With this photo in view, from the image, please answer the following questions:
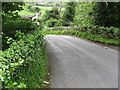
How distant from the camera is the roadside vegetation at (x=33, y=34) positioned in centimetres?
448

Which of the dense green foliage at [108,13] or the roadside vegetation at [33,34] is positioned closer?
the roadside vegetation at [33,34]

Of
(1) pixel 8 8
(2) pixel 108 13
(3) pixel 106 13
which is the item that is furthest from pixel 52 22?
(1) pixel 8 8

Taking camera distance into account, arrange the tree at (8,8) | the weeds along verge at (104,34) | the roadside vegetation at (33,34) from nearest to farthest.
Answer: the roadside vegetation at (33,34)
the tree at (8,8)
the weeds along verge at (104,34)

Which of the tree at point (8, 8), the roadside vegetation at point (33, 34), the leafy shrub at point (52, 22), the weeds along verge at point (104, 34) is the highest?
the tree at point (8, 8)

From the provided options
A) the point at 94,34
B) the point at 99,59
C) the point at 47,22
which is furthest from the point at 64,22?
the point at 99,59

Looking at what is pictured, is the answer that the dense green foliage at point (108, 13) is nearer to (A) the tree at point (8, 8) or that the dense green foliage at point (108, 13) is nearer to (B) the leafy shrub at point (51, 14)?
(A) the tree at point (8, 8)

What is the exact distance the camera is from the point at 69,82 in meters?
8.04

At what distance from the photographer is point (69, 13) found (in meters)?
48.4

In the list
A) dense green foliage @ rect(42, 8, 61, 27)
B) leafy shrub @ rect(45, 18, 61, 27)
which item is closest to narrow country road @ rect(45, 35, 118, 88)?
leafy shrub @ rect(45, 18, 61, 27)

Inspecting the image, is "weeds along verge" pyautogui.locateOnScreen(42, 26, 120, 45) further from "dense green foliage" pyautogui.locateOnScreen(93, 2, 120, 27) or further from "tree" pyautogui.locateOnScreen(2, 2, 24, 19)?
"tree" pyautogui.locateOnScreen(2, 2, 24, 19)

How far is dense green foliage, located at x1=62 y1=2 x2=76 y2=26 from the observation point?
48.0m

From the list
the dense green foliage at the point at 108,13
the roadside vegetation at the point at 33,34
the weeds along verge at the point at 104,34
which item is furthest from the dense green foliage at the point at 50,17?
the dense green foliage at the point at 108,13

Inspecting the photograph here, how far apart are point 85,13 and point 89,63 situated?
64.1 ft

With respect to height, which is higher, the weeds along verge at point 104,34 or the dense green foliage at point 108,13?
the dense green foliage at point 108,13
